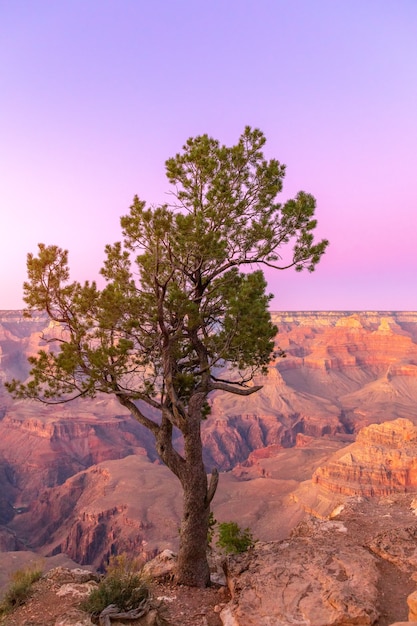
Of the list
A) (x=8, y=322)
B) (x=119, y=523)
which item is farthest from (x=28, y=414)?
(x=8, y=322)

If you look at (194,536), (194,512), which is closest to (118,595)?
(194,536)

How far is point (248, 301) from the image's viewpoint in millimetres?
11617

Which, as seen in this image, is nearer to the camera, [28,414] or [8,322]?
[28,414]

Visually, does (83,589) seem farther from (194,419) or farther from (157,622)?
(194,419)

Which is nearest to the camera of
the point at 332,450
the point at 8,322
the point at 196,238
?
the point at 196,238

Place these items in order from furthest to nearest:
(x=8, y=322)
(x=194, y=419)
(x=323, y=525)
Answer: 1. (x=8, y=322)
2. (x=323, y=525)
3. (x=194, y=419)

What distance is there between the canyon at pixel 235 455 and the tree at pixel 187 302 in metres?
12.0

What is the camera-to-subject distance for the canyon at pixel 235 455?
168 feet

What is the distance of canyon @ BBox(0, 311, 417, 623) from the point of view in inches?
2016

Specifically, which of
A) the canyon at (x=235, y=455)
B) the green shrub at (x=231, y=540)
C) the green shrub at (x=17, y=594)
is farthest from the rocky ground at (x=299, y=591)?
the canyon at (x=235, y=455)

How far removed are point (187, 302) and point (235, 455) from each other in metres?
89.3

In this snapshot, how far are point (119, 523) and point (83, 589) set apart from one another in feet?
152

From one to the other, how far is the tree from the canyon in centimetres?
1204

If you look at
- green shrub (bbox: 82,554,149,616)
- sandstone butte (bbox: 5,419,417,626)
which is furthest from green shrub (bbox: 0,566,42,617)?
green shrub (bbox: 82,554,149,616)
